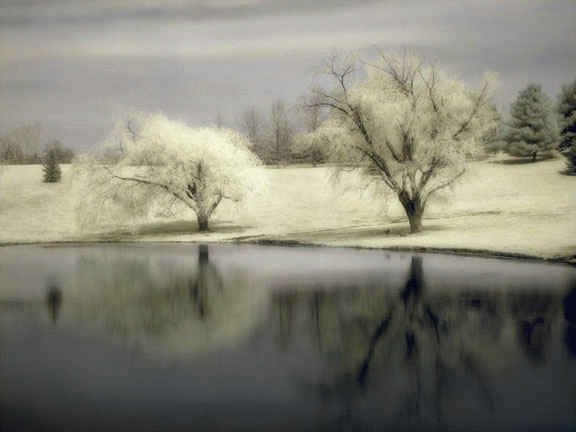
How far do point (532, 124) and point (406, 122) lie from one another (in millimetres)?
34735

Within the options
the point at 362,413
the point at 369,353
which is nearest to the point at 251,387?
the point at 362,413

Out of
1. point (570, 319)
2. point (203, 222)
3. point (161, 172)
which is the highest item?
point (161, 172)

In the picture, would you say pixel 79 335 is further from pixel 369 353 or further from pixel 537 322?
pixel 537 322

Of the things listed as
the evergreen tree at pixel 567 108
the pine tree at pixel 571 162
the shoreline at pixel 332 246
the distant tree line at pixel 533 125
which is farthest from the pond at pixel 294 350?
the distant tree line at pixel 533 125

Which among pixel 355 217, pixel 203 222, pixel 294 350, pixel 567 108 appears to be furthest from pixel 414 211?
pixel 567 108

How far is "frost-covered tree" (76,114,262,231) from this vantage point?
36969 millimetres

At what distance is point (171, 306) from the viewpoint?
16.0 metres

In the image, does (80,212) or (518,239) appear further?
(80,212)

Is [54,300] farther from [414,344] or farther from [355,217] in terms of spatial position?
[355,217]

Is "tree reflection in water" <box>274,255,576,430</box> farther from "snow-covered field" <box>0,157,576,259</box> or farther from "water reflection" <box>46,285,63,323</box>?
"snow-covered field" <box>0,157,576,259</box>

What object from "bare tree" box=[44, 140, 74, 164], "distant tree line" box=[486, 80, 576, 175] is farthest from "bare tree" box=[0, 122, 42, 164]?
"distant tree line" box=[486, 80, 576, 175]

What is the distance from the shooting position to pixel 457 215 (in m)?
40.5

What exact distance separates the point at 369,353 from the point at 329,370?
1177mm

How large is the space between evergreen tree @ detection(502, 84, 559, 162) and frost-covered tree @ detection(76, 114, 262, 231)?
33498 millimetres
